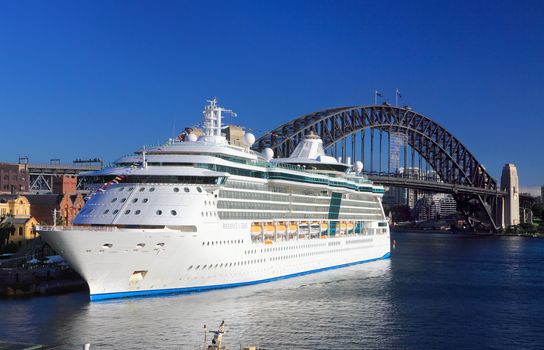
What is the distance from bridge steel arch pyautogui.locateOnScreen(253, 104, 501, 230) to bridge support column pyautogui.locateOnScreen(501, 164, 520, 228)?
2393 mm

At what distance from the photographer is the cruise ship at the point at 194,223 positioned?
1299 inches

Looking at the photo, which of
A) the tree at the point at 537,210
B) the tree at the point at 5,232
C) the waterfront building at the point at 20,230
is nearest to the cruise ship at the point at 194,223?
the tree at the point at 5,232

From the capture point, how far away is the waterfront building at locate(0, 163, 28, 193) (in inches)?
3120

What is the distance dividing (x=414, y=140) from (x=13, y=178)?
72914 millimetres

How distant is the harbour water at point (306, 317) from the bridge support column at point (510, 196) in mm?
105676

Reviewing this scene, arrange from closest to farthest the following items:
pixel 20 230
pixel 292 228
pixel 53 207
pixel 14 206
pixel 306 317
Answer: pixel 306 317
pixel 292 228
pixel 20 230
pixel 14 206
pixel 53 207

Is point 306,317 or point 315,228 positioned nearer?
point 306,317

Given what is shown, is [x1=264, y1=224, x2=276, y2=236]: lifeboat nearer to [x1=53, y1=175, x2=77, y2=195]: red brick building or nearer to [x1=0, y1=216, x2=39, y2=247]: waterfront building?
[x1=0, y1=216, x2=39, y2=247]: waterfront building

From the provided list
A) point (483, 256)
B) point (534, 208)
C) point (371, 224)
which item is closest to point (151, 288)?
point (371, 224)

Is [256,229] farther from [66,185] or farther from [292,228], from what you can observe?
[66,185]

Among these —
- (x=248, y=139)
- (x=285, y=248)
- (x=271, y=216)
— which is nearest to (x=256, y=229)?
(x=271, y=216)

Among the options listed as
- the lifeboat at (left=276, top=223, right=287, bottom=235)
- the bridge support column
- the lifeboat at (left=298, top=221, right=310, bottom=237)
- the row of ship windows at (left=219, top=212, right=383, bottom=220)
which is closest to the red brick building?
the row of ship windows at (left=219, top=212, right=383, bottom=220)

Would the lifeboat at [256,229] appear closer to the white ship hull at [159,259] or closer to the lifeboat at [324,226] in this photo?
the white ship hull at [159,259]

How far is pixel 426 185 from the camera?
367 ft
